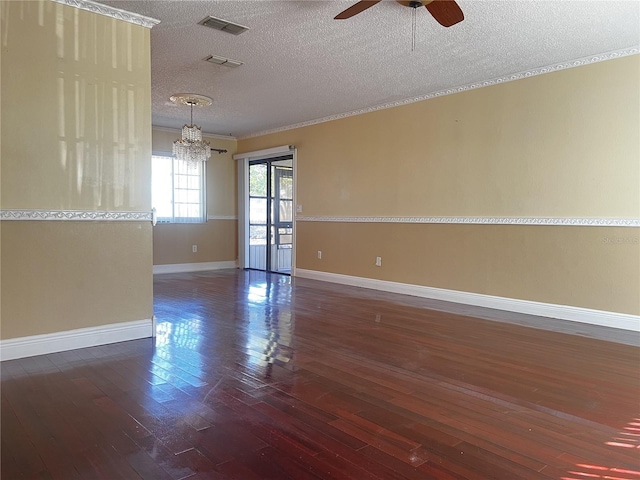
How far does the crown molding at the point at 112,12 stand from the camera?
311 centimetres

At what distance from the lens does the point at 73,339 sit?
3197 millimetres

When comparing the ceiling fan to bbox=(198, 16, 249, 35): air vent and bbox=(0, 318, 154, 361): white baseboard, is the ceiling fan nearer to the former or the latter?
bbox=(198, 16, 249, 35): air vent

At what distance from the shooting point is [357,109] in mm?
6332

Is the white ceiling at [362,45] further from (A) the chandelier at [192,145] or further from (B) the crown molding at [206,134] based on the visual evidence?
(B) the crown molding at [206,134]

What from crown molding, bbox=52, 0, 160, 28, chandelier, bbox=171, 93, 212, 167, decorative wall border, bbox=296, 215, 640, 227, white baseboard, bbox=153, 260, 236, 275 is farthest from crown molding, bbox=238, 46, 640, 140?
crown molding, bbox=52, 0, 160, 28

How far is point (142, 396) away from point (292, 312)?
2.27 metres

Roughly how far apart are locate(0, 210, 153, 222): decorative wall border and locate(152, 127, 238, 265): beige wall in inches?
170

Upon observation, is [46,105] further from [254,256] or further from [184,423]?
[254,256]

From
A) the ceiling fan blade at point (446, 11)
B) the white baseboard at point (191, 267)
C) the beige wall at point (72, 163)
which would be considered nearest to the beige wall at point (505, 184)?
the ceiling fan blade at point (446, 11)

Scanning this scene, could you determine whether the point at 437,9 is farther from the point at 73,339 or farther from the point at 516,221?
the point at 73,339

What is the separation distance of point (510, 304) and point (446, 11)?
321 centimetres

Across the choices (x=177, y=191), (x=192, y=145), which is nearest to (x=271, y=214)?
(x=177, y=191)

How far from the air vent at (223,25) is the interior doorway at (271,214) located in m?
4.21

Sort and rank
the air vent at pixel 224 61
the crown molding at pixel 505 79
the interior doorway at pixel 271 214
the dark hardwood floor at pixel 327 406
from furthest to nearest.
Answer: the interior doorway at pixel 271 214, the air vent at pixel 224 61, the crown molding at pixel 505 79, the dark hardwood floor at pixel 327 406
